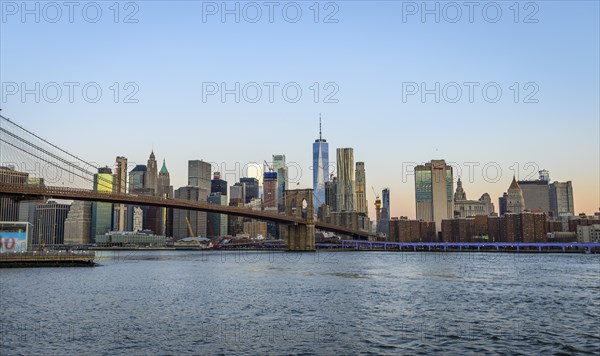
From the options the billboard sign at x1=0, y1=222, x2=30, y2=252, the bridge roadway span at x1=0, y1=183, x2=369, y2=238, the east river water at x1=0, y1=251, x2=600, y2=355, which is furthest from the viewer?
the billboard sign at x1=0, y1=222, x2=30, y2=252

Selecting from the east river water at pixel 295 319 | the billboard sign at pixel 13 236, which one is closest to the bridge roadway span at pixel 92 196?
the billboard sign at pixel 13 236

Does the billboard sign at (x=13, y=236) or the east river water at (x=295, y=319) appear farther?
the billboard sign at (x=13, y=236)

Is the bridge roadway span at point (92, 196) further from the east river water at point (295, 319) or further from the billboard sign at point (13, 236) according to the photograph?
the east river water at point (295, 319)

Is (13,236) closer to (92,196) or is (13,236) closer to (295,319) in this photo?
(92,196)

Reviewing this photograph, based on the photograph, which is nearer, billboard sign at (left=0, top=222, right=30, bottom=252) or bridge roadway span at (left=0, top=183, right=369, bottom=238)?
bridge roadway span at (left=0, top=183, right=369, bottom=238)

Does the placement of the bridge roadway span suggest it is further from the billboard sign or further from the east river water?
the east river water

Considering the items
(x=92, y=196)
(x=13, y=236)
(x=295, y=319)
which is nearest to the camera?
(x=295, y=319)

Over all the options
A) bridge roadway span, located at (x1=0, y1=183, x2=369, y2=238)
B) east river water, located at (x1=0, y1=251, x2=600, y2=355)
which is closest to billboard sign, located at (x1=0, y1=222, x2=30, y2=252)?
bridge roadway span, located at (x1=0, y1=183, x2=369, y2=238)

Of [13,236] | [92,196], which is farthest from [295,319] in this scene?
[92,196]

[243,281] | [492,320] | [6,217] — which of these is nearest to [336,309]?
[492,320]

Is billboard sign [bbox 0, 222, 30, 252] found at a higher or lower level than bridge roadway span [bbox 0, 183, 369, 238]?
lower

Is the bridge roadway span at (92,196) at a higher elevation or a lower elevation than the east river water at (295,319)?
higher

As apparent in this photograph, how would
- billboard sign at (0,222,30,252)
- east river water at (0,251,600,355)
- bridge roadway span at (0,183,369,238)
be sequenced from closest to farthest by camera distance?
1. east river water at (0,251,600,355)
2. bridge roadway span at (0,183,369,238)
3. billboard sign at (0,222,30,252)
